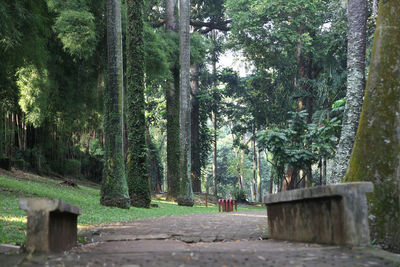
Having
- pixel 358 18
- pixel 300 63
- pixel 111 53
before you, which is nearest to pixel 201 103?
pixel 300 63

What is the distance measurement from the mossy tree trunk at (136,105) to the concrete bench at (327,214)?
451 inches

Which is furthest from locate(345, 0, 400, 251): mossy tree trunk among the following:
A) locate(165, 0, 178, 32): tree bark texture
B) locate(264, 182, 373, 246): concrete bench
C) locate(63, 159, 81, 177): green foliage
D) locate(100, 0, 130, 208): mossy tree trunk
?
locate(63, 159, 81, 177): green foliage

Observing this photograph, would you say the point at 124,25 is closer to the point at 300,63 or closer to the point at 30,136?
the point at 30,136

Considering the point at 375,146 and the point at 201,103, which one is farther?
the point at 201,103

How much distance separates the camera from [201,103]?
3269 cm

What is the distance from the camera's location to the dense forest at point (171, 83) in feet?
46.1

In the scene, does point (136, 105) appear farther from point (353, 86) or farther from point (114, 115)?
point (353, 86)

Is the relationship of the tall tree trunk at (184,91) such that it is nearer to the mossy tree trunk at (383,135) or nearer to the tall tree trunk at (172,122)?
the tall tree trunk at (172,122)

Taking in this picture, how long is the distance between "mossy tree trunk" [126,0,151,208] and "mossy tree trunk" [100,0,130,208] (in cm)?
185

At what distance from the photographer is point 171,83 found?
23.9 metres

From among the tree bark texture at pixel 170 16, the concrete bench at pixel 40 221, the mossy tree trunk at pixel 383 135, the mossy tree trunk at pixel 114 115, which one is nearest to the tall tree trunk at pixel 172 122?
the tree bark texture at pixel 170 16

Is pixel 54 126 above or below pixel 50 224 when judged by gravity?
above

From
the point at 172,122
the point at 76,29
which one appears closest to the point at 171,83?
the point at 172,122

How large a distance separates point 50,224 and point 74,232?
1.40 m
